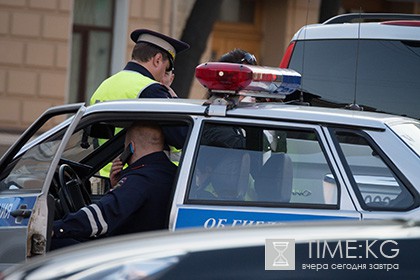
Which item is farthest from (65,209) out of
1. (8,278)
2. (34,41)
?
(34,41)

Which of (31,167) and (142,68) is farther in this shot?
(142,68)

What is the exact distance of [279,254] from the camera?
3.09 meters

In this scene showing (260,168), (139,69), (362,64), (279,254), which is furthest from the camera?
(362,64)

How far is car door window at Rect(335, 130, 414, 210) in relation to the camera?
4.59 metres

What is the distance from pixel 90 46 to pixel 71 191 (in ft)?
42.2

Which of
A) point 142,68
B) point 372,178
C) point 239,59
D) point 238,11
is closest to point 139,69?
point 142,68

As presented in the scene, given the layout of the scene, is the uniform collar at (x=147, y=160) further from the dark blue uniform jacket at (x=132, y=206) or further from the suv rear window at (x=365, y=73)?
the suv rear window at (x=365, y=73)

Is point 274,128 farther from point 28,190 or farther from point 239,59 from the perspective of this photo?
point 239,59

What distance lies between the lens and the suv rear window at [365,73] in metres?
6.45

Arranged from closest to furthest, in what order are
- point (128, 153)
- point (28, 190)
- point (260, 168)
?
point (260, 168), point (28, 190), point (128, 153)

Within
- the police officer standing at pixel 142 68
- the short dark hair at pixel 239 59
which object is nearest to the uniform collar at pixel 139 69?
the police officer standing at pixel 142 68

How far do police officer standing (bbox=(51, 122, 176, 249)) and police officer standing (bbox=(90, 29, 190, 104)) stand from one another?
70 cm

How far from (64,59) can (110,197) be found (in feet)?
41.1

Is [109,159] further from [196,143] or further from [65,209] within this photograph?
[196,143]
